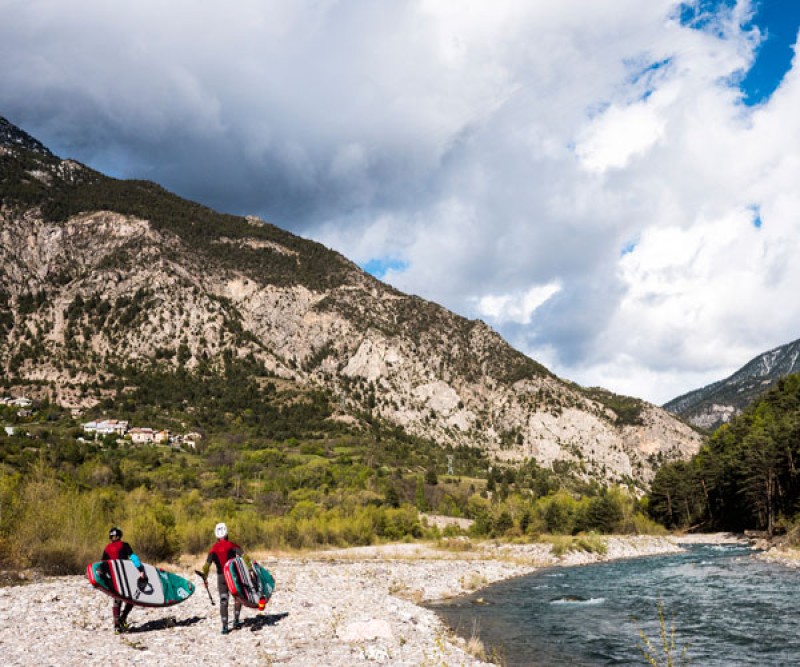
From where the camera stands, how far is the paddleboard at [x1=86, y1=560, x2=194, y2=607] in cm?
1557

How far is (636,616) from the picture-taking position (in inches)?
976

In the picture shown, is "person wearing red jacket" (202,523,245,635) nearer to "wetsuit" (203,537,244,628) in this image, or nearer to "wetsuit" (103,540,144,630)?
"wetsuit" (203,537,244,628)

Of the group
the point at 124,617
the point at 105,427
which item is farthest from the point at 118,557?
the point at 105,427

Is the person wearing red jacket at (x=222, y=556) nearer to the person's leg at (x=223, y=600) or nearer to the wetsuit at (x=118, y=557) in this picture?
the person's leg at (x=223, y=600)

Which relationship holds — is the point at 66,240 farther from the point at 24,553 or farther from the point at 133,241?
the point at 24,553

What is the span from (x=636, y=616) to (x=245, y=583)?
1771 centimetres

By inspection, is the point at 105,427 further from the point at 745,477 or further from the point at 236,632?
the point at 236,632

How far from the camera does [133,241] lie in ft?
623

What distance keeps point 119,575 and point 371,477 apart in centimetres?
10989

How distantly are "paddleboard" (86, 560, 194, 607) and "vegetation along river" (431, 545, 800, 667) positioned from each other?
10.3m

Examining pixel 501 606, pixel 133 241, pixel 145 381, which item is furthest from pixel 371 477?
pixel 133 241

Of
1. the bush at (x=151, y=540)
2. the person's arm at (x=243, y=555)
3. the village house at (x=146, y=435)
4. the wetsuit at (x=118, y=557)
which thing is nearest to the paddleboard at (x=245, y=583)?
the person's arm at (x=243, y=555)

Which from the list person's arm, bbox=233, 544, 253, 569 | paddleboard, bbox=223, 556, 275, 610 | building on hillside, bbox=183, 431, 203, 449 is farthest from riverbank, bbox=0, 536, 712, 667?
building on hillside, bbox=183, 431, 203, 449

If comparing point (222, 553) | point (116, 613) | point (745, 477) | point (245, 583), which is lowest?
point (116, 613)
